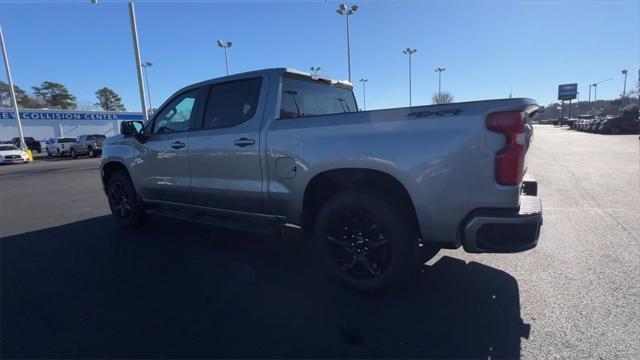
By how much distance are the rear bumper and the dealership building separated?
160ft

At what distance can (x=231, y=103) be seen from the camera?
13.8 ft

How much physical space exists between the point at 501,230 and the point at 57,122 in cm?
5540

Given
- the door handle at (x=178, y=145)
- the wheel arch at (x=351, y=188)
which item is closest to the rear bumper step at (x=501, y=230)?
the wheel arch at (x=351, y=188)

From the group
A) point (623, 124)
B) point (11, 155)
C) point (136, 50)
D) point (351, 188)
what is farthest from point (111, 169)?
point (623, 124)

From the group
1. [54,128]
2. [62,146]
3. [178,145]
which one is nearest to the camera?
[178,145]

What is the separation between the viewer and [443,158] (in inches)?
106

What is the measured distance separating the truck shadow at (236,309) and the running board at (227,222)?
0.47m

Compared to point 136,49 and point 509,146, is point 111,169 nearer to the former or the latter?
point 509,146

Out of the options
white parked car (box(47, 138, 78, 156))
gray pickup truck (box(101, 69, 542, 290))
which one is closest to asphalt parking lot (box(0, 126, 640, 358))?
gray pickup truck (box(101, 69, 542, 290))

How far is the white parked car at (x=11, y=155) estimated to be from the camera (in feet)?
78.9

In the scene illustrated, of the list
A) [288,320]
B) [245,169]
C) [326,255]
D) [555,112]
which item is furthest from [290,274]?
[555,112]

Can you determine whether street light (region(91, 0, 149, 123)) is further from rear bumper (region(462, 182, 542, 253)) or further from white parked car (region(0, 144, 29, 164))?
rear bumper (region(462, 182, 542, 253))

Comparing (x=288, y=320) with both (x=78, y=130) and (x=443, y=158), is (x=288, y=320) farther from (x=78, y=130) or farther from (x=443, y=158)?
(x=78, y=130)

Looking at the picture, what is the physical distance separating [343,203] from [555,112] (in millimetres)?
156434
